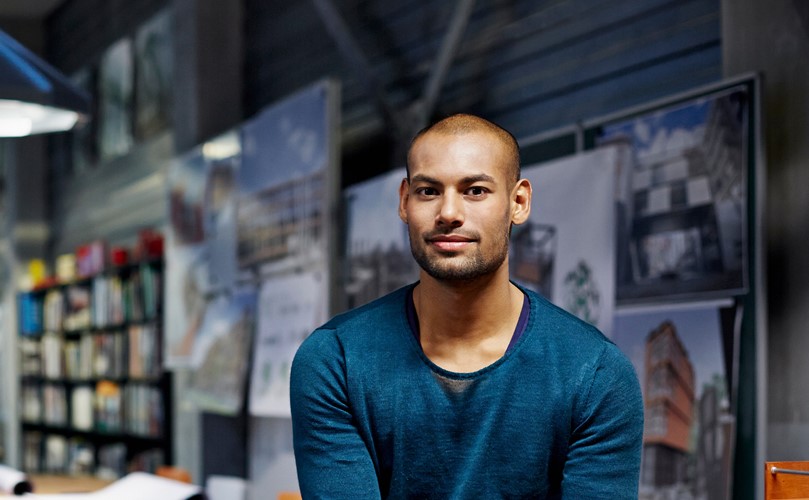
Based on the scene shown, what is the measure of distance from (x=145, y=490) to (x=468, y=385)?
1.67 metres

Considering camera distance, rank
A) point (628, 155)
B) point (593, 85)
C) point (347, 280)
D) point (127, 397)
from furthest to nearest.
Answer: point (127, 397), point (347, 280), point (593, 85), point (628, 155)

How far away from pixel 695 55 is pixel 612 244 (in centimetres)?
71

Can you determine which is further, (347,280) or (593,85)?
(347,280)

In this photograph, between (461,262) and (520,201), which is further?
(520,201)

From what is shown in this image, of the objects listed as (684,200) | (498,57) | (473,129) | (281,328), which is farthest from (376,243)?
(473,129)

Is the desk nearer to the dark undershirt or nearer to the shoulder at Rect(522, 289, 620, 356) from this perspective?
the dark undershirt

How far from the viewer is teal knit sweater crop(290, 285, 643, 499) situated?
1685mm

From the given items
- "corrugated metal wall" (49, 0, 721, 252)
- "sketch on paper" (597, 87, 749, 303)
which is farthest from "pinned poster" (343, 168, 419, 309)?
"sketch on paper" (597, 87, 749, 303)

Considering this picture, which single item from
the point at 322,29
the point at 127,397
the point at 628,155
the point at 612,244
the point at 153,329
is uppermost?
the point at 322,29

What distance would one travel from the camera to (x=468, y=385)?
5.61 feet

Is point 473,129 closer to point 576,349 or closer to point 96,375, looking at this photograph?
point 576,349

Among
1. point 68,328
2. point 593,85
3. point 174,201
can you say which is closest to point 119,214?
point 68,328

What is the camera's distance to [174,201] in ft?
22.6

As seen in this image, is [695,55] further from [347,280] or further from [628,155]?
[347,280]
